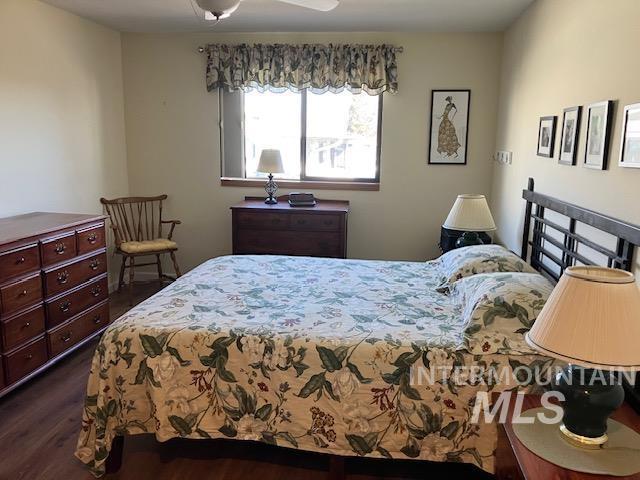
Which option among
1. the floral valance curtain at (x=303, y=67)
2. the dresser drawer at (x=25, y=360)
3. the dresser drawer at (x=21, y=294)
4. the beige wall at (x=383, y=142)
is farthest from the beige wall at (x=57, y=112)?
the dresser drawer at (x=25, y=360)

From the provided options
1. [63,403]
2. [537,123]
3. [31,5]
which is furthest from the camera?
[31,5]

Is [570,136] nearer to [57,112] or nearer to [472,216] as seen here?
[472,216]

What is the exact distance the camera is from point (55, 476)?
2.20 m

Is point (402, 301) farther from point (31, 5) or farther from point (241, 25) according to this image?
Result: point (31, 5)

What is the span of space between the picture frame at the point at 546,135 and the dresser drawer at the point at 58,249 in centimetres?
291

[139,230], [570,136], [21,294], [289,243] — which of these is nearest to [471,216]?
[570,136]

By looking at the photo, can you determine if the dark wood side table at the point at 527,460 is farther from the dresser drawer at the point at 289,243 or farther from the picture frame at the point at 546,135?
the dresser drawer at the point at 289,243

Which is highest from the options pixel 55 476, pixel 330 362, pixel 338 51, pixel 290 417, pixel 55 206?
pixel 338 51

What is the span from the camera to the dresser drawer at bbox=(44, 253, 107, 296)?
2.99m

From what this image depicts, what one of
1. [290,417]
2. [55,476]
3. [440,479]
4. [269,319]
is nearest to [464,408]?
[440,479]

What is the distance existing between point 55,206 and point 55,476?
230 cm

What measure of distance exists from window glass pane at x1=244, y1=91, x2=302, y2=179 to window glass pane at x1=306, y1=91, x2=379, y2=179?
12cm

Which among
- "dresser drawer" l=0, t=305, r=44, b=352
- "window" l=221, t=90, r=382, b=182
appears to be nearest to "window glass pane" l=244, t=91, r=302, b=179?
"window" l=221, t=90, r=382, b=182

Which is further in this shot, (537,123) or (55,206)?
(55,206)
